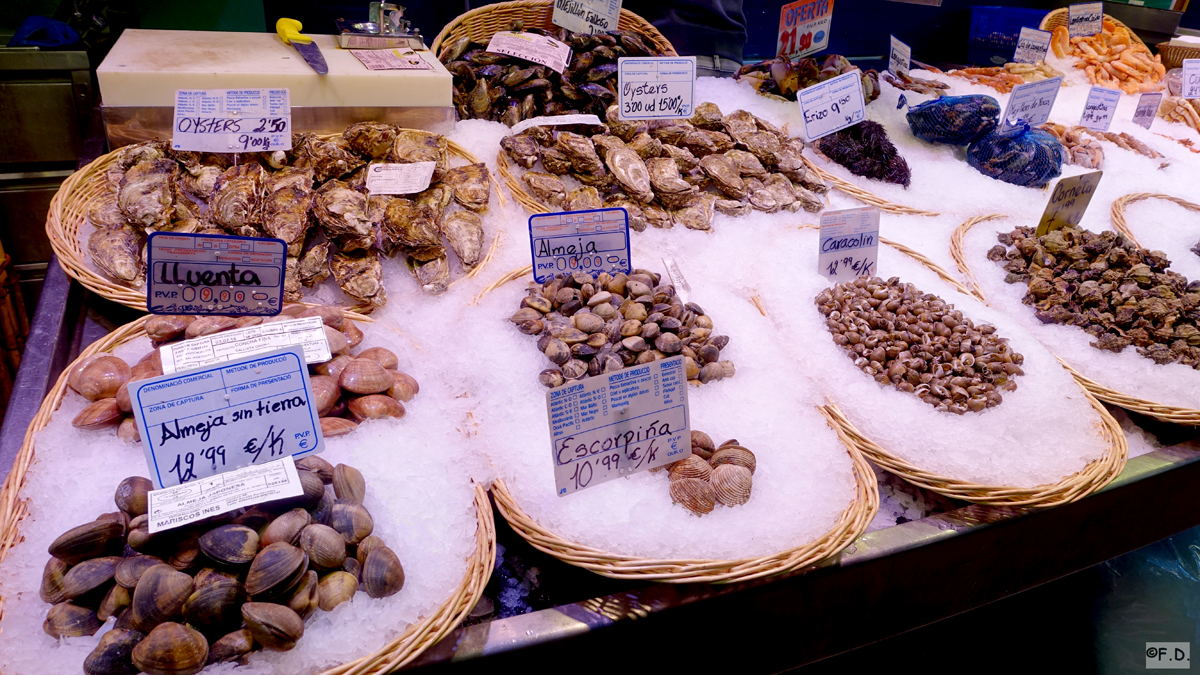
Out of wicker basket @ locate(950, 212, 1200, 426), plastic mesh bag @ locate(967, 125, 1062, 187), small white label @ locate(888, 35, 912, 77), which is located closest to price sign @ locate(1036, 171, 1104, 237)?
plastic mesh bag @ locate(967, 125, 1062, 187)

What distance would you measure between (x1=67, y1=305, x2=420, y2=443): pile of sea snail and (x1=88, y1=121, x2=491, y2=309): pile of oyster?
0.27 meters

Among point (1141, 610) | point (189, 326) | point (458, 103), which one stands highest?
point (458, 103)

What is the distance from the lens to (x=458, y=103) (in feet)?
9.12

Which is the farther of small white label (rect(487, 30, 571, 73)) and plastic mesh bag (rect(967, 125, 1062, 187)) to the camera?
plastic mesh bag (rect(967, 125, 1062, 187))

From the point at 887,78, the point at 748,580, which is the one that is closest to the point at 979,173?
the point at 887,78

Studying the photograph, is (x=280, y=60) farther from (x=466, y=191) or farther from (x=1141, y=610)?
(x=1141, y=610)

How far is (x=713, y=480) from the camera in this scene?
57.8 inches

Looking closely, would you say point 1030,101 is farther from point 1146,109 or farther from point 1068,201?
point 1146,109

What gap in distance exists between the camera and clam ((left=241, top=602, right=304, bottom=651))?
1.03 m

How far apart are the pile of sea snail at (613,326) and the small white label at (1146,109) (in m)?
3.55

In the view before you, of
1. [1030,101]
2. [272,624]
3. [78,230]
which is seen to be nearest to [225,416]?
[272,624]

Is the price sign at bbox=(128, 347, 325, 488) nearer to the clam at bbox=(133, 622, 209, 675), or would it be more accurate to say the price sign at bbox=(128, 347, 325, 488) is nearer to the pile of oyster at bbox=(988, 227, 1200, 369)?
the clam at bbox=(133, 622, 209, 675)

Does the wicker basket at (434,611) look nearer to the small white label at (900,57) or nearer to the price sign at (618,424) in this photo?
the price sign at (618,424)

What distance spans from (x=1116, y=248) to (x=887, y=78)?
1628 millimetres
